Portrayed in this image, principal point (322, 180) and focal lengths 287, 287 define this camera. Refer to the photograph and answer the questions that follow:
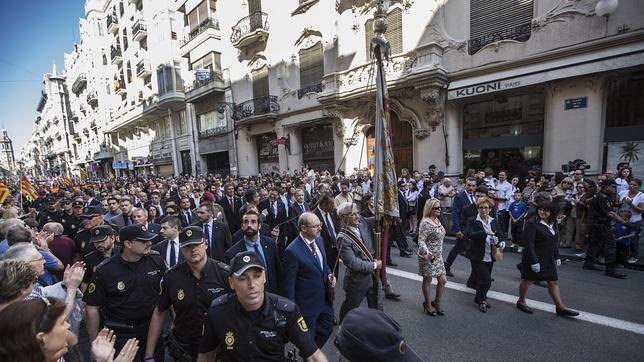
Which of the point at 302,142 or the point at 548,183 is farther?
the point at 302,142

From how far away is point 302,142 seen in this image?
18.7 m

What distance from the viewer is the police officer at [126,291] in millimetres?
2576

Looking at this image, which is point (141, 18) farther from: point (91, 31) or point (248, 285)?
point (248, 285)

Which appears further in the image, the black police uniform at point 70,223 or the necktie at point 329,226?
the black police uniform at point 70,223

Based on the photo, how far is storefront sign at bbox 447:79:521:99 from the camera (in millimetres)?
10203

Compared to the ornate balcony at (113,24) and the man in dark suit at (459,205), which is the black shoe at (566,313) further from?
the ornate balcony at (113,24)

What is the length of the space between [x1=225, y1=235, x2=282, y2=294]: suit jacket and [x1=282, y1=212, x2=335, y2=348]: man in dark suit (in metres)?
0.44

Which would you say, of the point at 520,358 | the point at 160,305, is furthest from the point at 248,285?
the point at 520,358

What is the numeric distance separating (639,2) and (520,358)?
11.1 m

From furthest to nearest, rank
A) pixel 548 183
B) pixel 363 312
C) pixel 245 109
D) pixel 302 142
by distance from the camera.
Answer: pixel 245 109, pixel 302 142, pixel 548 183, pixel 363 312

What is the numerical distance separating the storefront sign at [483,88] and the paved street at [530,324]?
7.12m

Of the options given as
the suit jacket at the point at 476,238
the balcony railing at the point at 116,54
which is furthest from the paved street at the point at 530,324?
the balcony railing at the point at 116,54

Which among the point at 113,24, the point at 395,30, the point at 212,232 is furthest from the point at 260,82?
the point at 113,24

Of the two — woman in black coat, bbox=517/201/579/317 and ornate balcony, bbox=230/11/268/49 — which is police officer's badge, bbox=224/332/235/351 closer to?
woman in black coat, bbox=517/201/579/317
